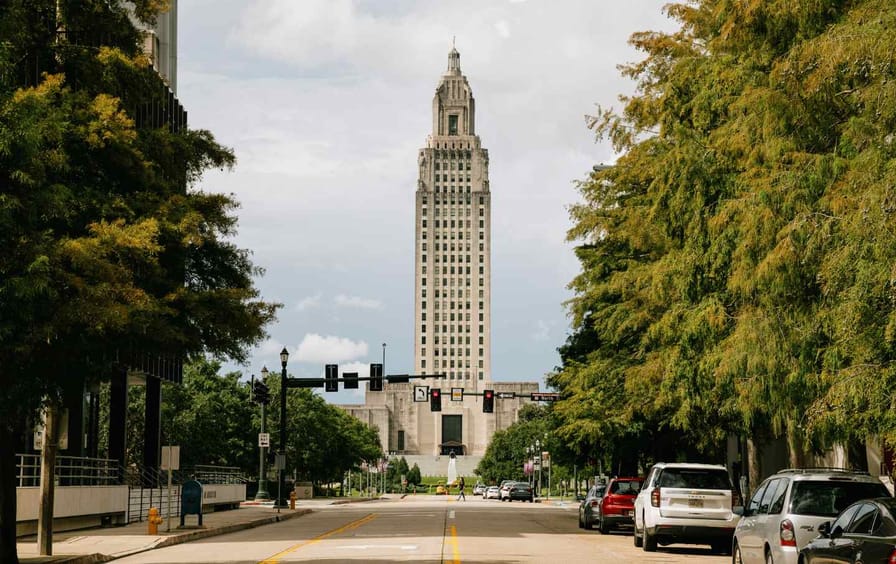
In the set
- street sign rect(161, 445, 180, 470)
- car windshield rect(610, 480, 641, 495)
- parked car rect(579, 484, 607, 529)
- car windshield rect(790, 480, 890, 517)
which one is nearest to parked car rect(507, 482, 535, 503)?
parked car rect(579, 484, 607, 529)

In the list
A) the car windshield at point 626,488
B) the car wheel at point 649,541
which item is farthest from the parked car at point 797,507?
the car windshield at point 626,488

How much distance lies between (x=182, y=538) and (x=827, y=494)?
19.2 metres

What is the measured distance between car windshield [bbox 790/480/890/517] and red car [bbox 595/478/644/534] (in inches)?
697

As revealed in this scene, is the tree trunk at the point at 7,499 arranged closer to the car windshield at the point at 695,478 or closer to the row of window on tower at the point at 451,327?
the car windshield at the point at 695,478

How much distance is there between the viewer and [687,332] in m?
20.8

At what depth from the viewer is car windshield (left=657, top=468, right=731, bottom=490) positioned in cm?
2505

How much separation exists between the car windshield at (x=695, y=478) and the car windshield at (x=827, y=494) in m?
9.00

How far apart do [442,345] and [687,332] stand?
169m

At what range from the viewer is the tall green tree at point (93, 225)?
17.3 m

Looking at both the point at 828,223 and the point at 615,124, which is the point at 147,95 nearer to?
the point at 615,124

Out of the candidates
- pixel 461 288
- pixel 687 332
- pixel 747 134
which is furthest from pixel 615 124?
pixel 461 288

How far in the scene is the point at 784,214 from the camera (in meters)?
16.4

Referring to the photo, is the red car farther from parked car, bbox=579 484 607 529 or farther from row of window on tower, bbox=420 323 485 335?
row of window on tower, bbox=420 323 485 335

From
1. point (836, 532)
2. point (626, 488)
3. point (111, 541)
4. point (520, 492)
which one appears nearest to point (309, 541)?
point (111, 541)
